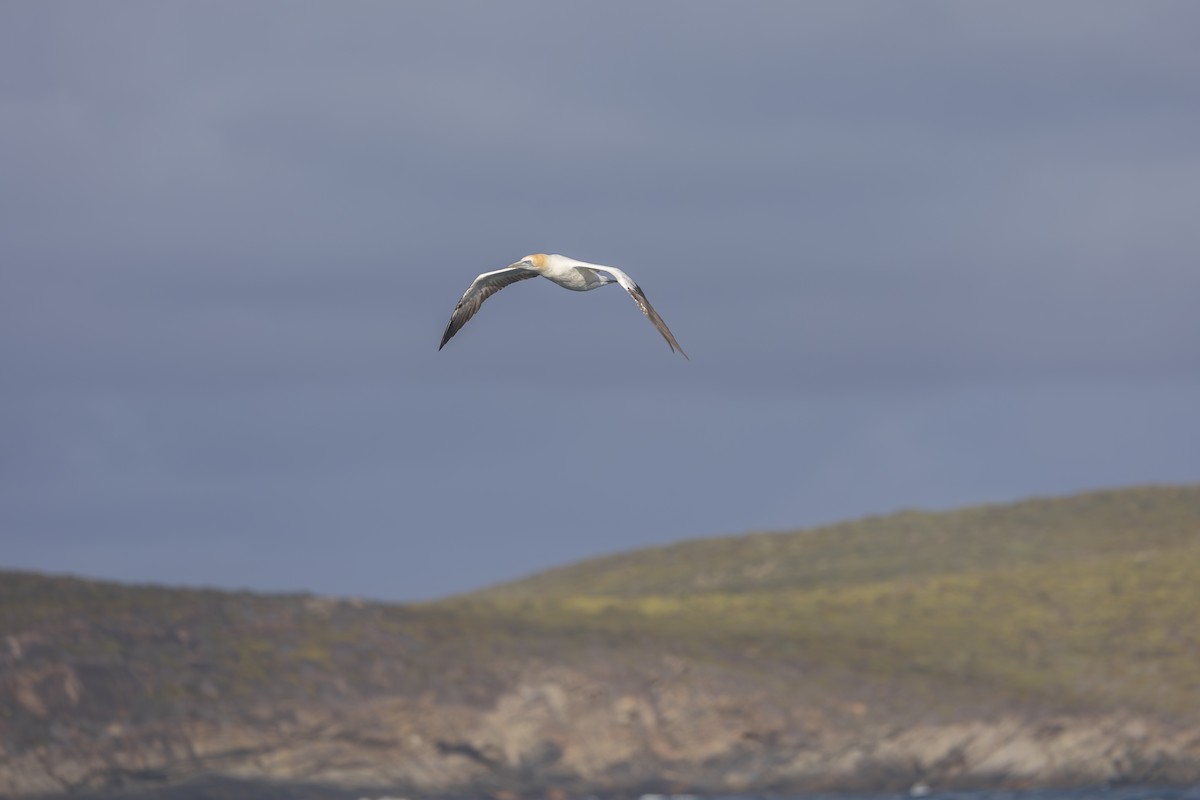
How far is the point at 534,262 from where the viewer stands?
39.0 metres

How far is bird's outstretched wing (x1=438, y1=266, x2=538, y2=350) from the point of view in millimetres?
40256

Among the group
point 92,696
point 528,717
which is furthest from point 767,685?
point 92,696

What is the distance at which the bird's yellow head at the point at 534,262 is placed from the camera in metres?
38.9

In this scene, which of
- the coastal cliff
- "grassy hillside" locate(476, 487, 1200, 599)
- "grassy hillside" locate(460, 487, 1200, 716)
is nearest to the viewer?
the coastal cliff

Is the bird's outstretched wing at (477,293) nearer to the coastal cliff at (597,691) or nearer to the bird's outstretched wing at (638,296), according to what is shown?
the bird's outstretched wing at (638,296)

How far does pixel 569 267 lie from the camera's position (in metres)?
38.7

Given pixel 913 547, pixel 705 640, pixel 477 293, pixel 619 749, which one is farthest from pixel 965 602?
pixel 477 293

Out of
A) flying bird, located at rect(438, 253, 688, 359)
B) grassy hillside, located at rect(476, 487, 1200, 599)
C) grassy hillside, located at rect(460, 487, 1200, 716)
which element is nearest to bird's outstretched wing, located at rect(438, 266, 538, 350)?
flying bird, located at rect(438, 253, 688, 359)

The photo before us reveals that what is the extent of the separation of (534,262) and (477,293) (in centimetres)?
231

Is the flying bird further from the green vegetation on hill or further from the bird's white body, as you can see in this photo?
the green vegetation on hill

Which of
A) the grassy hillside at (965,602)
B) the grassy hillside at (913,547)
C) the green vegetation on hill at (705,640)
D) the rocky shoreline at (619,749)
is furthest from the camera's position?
the grassy hillside at (913,547)

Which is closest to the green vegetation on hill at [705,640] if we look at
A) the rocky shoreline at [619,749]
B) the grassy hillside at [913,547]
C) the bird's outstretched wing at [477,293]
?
the grassy hillside at [913,547]

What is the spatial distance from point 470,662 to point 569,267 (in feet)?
170

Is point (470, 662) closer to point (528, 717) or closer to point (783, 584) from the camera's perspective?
point (528, 717)
